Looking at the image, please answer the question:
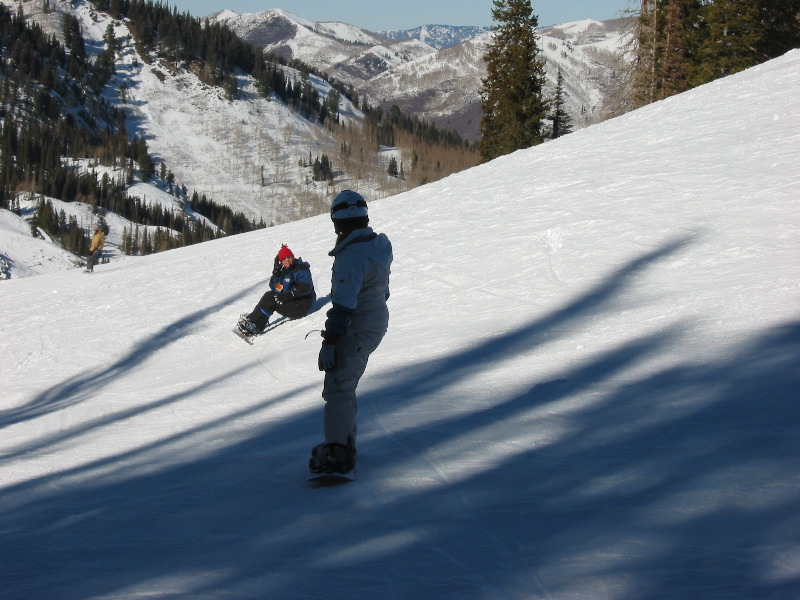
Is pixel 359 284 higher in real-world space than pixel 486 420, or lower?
higher

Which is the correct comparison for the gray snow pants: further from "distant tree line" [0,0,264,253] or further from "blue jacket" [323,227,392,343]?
"distant tree line" [0,0,264,253]

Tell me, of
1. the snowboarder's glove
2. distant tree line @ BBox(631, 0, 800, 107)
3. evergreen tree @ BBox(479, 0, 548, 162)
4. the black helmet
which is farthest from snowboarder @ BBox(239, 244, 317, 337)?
evergreen tree @ BBox(479, 0, 548, 162)

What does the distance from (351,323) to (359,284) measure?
326mm

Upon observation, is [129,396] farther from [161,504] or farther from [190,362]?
[161,504]

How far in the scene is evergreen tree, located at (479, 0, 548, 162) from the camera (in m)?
42.1

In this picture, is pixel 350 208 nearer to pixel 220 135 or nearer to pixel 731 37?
pixel 731 37

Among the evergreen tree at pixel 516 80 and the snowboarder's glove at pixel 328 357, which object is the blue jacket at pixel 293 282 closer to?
the snowboarder's glove at pixel 328 357

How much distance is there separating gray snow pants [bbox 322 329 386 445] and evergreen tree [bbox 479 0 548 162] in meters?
39.3

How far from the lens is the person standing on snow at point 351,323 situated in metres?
4.37

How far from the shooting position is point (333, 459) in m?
4.52

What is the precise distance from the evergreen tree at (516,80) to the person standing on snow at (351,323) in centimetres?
3907

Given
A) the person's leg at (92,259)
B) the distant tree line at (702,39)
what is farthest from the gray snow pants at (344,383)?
the distant tree line at (702,39)

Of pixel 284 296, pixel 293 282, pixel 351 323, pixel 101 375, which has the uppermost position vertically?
pixel 351 323

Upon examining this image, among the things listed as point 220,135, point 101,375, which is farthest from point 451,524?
point 220,135
